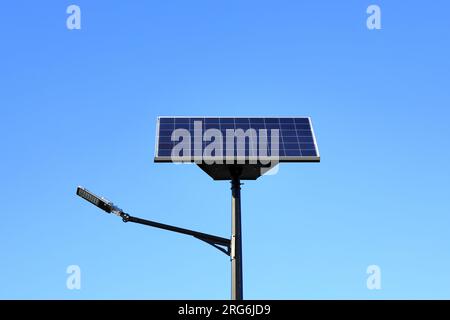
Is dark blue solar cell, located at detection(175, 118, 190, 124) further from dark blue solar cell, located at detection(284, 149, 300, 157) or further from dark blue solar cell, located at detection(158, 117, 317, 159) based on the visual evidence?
dark blue solar cell, located at detection(284, 149, 300, 157)

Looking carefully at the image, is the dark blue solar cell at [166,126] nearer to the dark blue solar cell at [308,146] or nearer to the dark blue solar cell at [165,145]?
the dark blue solar cell at [165,145]

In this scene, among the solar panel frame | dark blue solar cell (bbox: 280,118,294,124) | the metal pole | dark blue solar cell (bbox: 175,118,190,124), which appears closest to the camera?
the metal pole

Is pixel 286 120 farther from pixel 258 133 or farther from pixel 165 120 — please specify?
pixel 165 120

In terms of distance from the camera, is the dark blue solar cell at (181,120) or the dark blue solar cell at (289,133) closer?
the dark blue solar cell at (289,133)

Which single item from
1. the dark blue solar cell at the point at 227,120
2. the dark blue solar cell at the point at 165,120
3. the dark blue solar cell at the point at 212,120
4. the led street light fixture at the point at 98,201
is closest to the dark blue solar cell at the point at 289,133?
the dark blue solar cell at the point at 227,120

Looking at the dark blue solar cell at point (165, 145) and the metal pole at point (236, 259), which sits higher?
the dark blue solar cell at point (165, 145)

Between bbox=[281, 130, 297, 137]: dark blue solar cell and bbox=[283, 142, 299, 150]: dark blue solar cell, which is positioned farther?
bbox=[281, 130, 297, 137]: dark blue solar cell

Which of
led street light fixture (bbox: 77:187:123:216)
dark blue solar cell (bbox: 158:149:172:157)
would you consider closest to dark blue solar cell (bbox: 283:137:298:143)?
dark blue solar cell (bbox: 158:149:172:157)

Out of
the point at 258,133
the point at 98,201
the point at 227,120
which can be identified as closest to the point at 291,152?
the point at 258,133

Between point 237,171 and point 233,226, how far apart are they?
5.83ft
